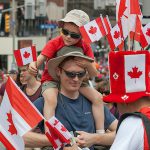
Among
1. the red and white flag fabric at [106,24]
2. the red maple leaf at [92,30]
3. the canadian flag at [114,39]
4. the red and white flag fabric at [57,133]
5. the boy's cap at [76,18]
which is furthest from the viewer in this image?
the red and white flag fabric at [106,24]

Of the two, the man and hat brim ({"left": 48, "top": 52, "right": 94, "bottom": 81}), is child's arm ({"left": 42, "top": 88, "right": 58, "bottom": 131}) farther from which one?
the man

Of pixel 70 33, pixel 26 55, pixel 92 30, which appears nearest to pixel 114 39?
pixel 92 30

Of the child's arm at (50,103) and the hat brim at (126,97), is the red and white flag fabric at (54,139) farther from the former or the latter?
the hat brim at (126,97)

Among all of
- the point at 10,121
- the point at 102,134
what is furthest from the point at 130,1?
the point at 10,121

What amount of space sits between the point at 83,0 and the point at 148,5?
6015cm

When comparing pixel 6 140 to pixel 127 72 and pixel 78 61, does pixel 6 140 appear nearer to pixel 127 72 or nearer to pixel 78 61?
pixel 78 61

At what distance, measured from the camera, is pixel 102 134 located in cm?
491

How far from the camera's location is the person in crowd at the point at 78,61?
500cm

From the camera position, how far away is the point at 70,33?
5531 millimetres

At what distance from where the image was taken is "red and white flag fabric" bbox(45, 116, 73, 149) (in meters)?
4.34

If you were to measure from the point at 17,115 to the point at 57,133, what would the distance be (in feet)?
1.10

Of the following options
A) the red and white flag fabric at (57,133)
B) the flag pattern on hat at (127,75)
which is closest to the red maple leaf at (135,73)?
the flag pattern on hat at (127,75)

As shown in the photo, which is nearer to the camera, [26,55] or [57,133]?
[57,133]

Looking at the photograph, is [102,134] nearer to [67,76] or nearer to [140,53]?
[67,76]
